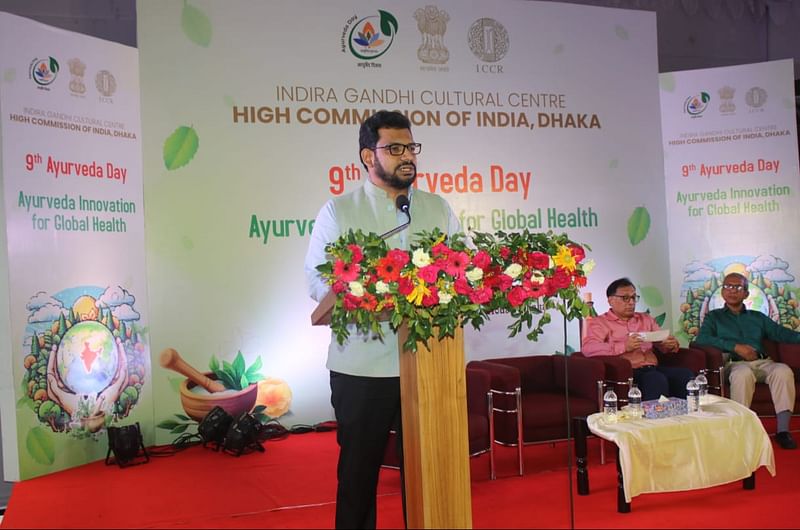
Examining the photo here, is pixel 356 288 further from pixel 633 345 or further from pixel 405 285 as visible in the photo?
pixel 633 345

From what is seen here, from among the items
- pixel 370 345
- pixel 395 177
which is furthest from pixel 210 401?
pixel 395 177

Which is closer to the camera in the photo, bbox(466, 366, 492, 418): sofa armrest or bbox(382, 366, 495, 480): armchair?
bbox(382, 366, 495, 480): armchair

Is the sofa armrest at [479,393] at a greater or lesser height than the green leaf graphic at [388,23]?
lesser

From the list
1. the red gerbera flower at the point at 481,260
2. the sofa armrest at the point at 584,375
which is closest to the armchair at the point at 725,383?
the sofa armrest at the point at 584,375

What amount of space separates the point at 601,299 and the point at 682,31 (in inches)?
143

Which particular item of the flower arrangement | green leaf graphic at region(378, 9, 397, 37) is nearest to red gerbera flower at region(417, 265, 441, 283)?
the flower arrangement

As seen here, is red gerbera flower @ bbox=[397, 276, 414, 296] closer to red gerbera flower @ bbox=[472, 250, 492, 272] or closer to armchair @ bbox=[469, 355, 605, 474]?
red gerbera flower @ bbox=[472, 250, 492, 272]

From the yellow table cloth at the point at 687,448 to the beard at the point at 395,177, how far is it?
1859 millimetres

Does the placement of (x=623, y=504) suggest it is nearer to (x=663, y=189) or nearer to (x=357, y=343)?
(x=357, y=343)

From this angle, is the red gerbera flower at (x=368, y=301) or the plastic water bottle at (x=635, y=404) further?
the plastic water bottle at (x=635, y=404)

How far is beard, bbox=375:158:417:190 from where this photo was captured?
316 cm

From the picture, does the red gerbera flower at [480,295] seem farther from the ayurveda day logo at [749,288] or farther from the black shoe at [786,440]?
the ayurveda day logo at [749,288]

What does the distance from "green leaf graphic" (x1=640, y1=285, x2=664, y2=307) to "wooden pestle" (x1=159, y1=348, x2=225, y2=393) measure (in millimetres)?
3770

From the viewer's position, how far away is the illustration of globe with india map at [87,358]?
5.46 meters
